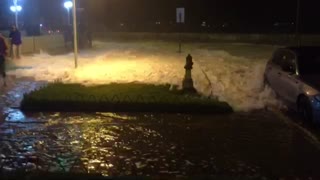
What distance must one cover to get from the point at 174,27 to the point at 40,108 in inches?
1867

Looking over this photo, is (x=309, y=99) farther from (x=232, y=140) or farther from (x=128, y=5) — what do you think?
(x=128, y=5)

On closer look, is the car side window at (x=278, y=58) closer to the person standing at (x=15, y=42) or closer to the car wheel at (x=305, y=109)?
the car wheel at (x=305, y=109)

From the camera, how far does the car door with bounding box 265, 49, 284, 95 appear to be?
12547 millimetres

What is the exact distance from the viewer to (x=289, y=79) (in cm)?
1166

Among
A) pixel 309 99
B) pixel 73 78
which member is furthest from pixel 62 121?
pixel 73 78

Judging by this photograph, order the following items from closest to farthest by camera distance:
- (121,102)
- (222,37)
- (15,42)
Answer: (121,102), (15,42), (222,37)

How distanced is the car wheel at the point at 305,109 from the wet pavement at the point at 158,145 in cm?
35

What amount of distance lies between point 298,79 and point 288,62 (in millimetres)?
1238

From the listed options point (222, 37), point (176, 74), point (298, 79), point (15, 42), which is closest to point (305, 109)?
point (298, 79)

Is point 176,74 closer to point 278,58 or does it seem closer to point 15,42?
point 278,58

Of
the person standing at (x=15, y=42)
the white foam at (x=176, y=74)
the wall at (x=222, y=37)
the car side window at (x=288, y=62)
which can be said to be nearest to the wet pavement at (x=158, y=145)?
the car side window at (x=288, y=62)

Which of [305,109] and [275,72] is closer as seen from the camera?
[305,109]

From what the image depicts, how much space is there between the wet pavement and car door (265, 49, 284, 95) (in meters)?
0.88

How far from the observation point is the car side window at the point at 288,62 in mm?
11875
